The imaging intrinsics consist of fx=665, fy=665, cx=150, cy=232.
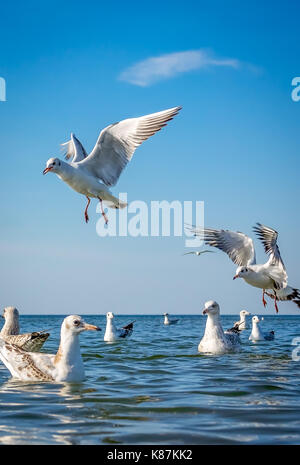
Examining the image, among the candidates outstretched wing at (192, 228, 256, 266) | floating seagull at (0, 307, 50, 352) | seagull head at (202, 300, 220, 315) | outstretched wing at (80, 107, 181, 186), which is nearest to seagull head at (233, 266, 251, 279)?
outstretched wing at (192, 228, 256, 266)

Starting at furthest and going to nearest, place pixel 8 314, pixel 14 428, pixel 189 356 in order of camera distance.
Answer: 1. pixel 8 314
2. pixel 189 356
3. pixel 14 428

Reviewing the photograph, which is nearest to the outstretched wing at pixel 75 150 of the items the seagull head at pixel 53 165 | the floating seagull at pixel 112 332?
the seagull head at pixel 53 165

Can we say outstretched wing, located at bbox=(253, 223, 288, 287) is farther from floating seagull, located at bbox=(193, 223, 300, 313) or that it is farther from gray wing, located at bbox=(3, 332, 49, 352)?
gray wing, located at bbox=(3, 332, 49, 352)

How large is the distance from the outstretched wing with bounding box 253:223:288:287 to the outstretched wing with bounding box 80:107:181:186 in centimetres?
369

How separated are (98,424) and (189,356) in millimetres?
6995

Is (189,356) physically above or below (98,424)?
above

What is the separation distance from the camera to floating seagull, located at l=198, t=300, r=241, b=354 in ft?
44.8

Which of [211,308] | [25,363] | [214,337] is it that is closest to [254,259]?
[211,308]

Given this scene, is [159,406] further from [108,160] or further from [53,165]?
[108,160]
